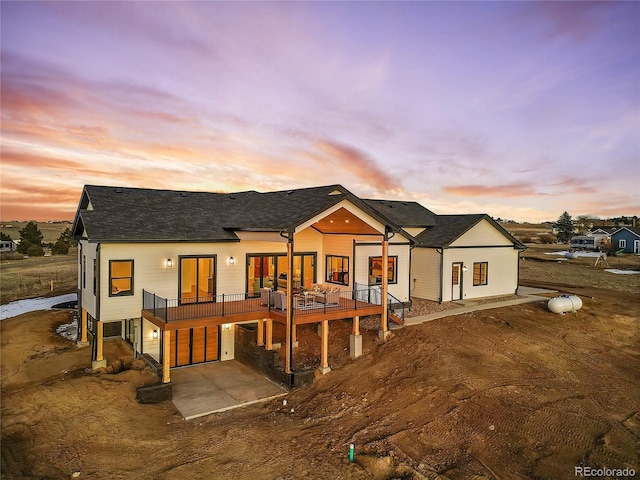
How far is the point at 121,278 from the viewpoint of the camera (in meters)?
14.2

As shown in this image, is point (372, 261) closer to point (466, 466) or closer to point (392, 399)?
point (392, 399)

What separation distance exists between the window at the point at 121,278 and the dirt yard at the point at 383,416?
310cm

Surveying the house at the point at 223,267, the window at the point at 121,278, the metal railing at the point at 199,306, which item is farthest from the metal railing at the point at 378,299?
the window at the point at 121,278

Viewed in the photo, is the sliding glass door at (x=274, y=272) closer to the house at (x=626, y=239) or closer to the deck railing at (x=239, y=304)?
the deck railing at (x=239, y=304)

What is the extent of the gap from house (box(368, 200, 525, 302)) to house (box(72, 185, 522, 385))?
35.4 inches

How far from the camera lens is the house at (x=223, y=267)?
13.9 m

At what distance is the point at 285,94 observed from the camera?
2306 cm

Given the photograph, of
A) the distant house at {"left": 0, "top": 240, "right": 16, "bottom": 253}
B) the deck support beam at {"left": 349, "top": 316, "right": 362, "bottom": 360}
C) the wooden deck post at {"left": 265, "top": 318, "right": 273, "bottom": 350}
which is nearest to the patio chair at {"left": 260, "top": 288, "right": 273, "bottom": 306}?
the wooden deck post at {"left": 265, "top": 318, "right": 273, "bottom": 350}

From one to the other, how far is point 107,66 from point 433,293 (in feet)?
68.2

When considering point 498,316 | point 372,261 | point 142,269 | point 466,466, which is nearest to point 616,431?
point 466,466

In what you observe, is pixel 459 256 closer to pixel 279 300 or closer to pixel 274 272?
pixel 274 272

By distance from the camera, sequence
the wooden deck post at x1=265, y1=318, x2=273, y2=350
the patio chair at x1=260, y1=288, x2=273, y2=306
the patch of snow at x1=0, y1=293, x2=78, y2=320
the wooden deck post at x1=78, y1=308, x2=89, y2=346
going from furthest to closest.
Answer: the patch of snow at x1=0, y1=293, x2=78, y2=320 < the wooden deck post at x1=78, y1=308, x2=89, y2=346 < the wooden deck post at x1=265, y1=318, x2=273, y2=350 < the patio chair at x1=260, y1=288, x2=273, y2=306

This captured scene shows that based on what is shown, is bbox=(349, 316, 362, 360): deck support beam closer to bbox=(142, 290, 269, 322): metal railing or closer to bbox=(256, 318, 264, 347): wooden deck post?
bbox=(142, 290, 269, 322): metal railing

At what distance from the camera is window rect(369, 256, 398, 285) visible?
65.0ft
